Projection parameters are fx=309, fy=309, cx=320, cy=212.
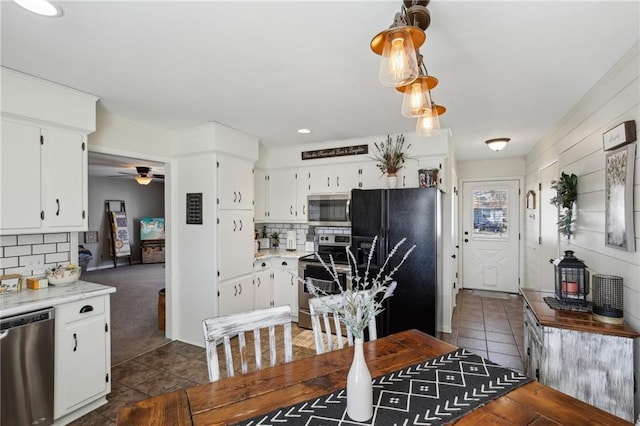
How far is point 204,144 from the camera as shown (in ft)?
11.4

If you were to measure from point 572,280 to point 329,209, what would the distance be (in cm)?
274

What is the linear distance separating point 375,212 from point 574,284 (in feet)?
5.88

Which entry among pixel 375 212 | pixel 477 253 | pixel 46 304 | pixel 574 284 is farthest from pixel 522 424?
pixel 477 253

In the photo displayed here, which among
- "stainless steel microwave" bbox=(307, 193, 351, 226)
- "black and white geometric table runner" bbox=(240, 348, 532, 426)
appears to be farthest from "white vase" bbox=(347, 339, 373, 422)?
"stainless steel microwave" bbox=(307, 193, 351, 226)

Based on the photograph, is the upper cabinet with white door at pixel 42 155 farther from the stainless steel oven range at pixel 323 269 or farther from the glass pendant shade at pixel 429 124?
the glass pendant shade at pixel 429 124

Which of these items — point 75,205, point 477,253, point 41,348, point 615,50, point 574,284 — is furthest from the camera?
point 477,253

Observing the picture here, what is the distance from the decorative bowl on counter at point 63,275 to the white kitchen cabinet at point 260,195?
8.15 feet

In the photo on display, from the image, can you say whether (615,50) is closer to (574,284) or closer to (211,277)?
(574,284)

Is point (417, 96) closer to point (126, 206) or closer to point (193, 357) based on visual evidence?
point (193, 357)

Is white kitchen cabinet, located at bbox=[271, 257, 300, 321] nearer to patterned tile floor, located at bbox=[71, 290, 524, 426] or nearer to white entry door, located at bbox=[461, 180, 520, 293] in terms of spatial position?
patterned tile floor, located at bbox=[71, 290, 524, 426]

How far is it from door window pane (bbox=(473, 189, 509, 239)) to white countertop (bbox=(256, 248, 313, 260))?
3.46m

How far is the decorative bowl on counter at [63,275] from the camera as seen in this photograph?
2438 millimetres

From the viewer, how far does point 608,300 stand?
195 cm

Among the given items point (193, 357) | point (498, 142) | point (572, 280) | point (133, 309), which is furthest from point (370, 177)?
point (133, 309)
